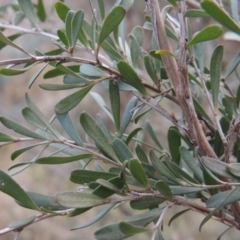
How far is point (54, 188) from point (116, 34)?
1593 mm

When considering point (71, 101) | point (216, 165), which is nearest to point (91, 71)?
point (71, 101)

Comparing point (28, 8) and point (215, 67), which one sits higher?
point (28, 8)

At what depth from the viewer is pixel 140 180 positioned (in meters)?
0.33

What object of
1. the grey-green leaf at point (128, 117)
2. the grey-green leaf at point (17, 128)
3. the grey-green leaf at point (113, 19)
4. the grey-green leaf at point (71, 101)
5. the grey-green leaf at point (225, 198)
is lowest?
the grey-green leaf at point (225, 198)

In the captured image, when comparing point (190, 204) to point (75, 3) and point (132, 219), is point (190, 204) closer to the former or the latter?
point (132, 219)

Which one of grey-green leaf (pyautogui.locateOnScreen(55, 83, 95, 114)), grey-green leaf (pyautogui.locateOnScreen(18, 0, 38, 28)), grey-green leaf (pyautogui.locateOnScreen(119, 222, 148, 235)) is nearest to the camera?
grey-green leaf (pyautogui.locateOnScreen(119, 222, 148, 235))

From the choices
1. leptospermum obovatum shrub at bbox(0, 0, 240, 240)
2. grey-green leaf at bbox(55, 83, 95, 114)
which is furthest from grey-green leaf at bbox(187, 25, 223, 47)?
grey-green leaf at bbox(55, 83, 95, 114)

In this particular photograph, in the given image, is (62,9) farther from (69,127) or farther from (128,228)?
(128,228)

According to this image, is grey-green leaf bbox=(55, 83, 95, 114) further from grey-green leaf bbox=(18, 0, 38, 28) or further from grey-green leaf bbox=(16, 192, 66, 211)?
grey-green leaf bbox=(18, 0, 38, 28)

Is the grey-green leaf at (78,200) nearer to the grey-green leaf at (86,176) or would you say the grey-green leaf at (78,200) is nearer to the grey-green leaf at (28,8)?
the grey-green leaf at (86,176)

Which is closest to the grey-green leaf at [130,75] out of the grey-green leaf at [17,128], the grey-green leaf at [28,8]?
the grey-green leaf at [17,128]

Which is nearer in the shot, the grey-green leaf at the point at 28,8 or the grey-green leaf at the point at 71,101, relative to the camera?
the grey-green leaf at the point at 71,101

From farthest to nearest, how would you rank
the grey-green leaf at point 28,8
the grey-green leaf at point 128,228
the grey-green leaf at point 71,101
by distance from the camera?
1. the grey-green leaf at point 28,8
2. the grey-green leaf at point 71,101
3. the grey-green leaf at point 128,228

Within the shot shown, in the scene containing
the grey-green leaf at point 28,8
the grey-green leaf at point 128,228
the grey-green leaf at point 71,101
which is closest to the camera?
the grey-green leaf at point 128,228
